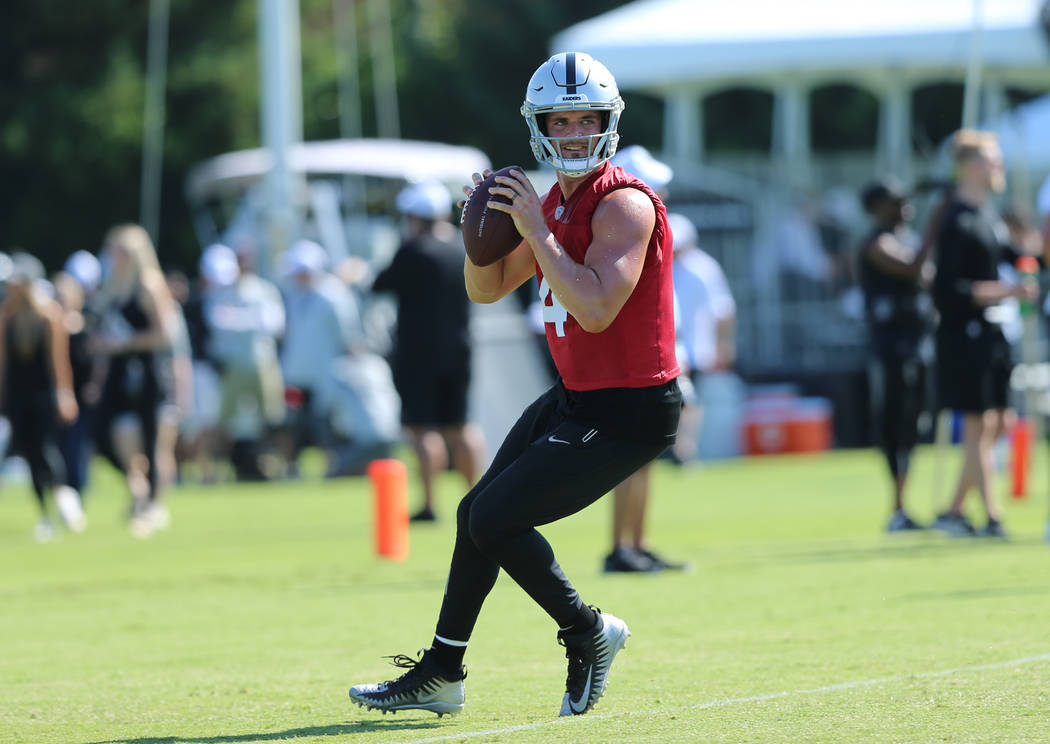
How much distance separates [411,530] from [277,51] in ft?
35.9

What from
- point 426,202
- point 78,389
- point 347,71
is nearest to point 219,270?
point 78,389

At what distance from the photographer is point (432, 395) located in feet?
43.9

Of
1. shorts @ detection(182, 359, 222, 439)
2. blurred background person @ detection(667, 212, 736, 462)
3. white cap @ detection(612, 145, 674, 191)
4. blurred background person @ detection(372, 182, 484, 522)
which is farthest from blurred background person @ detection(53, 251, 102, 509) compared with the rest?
white cap @ detection(612, 145, 674, 191)

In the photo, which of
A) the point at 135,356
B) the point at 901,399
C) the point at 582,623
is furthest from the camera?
the point at 135,356

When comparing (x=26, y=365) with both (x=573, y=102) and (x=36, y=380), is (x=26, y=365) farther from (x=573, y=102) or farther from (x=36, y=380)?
(x=573, y=102)

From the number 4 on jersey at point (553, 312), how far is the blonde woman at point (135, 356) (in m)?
8.30

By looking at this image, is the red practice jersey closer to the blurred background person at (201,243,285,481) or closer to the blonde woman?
the blonde woman

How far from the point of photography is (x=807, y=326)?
22.7 metres

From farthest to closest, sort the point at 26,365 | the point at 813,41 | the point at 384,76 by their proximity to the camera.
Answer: the point at 384,76, the point at 813,41, the point at 26,365

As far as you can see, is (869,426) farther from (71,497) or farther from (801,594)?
(801,594)

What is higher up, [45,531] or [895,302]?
[895,302]

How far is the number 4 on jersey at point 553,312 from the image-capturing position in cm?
583

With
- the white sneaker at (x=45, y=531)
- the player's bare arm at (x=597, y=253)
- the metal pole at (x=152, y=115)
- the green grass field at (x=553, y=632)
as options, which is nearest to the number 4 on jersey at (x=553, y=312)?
the player's bare arm at (x=597, y=253)

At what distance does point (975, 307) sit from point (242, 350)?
31.8ft
